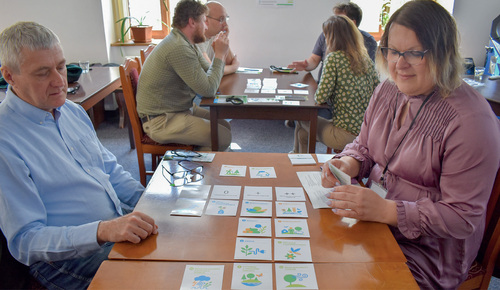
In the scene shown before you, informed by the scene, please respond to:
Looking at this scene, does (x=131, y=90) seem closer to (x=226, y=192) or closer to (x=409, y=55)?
(x=226, y=192)

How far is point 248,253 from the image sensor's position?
1105 mm

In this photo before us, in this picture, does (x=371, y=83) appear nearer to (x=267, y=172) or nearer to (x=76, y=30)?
(x=267, y=172)

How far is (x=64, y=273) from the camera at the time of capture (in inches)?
51.9

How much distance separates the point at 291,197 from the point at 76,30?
3.96 metres

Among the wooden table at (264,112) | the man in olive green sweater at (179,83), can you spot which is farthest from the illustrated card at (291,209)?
the man in olive green sweater at (179,83)

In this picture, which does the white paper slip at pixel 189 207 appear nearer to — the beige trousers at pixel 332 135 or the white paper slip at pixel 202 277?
the white paper slip at pixel 202 277

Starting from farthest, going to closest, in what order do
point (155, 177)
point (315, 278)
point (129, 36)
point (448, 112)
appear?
1. point (129, 36)
2. point (155, 177)
3. point (448, 112)
4. point (315, 278)

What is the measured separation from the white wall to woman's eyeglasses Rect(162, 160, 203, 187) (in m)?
3.29

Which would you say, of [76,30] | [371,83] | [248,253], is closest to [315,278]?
[248,253]

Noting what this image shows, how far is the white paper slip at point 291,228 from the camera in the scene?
1188 millimetres

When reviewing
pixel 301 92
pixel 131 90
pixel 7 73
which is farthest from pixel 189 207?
pixel 301 92

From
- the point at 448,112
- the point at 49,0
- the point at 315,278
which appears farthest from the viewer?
the point at 49,0

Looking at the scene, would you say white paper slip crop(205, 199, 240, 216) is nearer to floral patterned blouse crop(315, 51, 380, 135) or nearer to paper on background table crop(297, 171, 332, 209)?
paper on background table crop(297, 171, 332, 209)

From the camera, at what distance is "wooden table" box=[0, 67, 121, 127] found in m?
2.52
